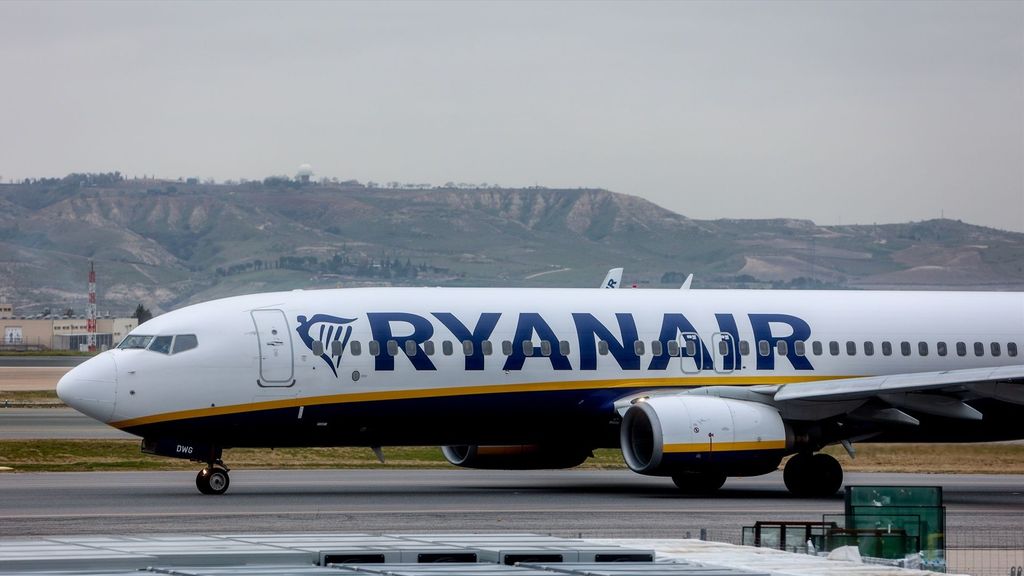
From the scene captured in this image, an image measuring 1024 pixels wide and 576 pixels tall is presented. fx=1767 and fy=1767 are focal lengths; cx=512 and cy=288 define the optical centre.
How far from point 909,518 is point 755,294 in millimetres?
15962

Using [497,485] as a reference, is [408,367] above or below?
above

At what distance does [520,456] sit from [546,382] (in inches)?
131

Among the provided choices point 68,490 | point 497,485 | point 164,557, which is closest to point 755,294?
point 497,485

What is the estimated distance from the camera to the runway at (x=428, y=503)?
27.4 m

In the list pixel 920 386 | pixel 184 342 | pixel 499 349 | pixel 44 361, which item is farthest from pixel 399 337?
pixel 44 361

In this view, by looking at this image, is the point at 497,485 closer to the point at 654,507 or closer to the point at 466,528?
the point at 654,507

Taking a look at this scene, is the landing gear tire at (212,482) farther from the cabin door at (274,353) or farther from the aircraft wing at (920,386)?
the aircraft wing at (920,386)

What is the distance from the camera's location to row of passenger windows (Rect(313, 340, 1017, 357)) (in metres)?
34.0

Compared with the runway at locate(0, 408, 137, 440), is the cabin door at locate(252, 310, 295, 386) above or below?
above

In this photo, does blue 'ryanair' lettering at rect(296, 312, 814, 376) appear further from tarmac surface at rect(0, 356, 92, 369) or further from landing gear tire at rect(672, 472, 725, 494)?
tarmac surface at rect(0, 356, 92, 369)

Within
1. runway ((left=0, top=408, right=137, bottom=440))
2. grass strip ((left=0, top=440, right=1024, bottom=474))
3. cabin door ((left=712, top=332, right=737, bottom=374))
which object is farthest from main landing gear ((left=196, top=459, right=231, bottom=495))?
runway ((left=0, top=408, right=137, bottom=440))

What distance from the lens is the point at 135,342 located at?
33406 millimetres

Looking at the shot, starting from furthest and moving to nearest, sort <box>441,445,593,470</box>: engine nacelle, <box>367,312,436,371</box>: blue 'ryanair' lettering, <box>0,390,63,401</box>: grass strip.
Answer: <box>0,390,63,401</box>: grass strip → <box>441,445,593,470</box>: engine nacelle → <box>367,312,436,371</box>: blue 'ryanair' lettering

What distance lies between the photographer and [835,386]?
1344 inches
